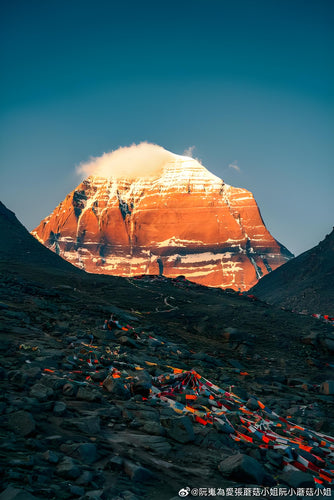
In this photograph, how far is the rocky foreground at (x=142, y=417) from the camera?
13.6ft

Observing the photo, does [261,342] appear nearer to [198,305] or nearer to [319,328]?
[319,328]

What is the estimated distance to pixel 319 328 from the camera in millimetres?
22781

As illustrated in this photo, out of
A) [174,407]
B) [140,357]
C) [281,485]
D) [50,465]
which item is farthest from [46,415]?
[140,357]

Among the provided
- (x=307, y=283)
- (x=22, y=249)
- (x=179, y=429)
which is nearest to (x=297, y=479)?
(x=179, y=429)

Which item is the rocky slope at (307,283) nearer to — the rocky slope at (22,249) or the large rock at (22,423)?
the rocky slope at (22,249)

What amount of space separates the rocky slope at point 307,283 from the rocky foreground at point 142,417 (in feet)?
113

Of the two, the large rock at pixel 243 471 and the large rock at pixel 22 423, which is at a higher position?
the large rock at pixel 22 423

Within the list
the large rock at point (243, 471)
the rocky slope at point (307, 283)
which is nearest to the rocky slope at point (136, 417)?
the large rock at point (243, 471)

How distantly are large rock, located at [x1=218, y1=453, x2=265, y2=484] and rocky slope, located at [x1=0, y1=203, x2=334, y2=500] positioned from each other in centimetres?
1

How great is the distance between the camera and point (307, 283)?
192ft

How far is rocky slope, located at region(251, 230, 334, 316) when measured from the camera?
4838 centimetres

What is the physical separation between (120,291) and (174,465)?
23.1m

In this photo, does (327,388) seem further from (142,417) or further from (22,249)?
(22,249)

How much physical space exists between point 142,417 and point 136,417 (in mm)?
115
